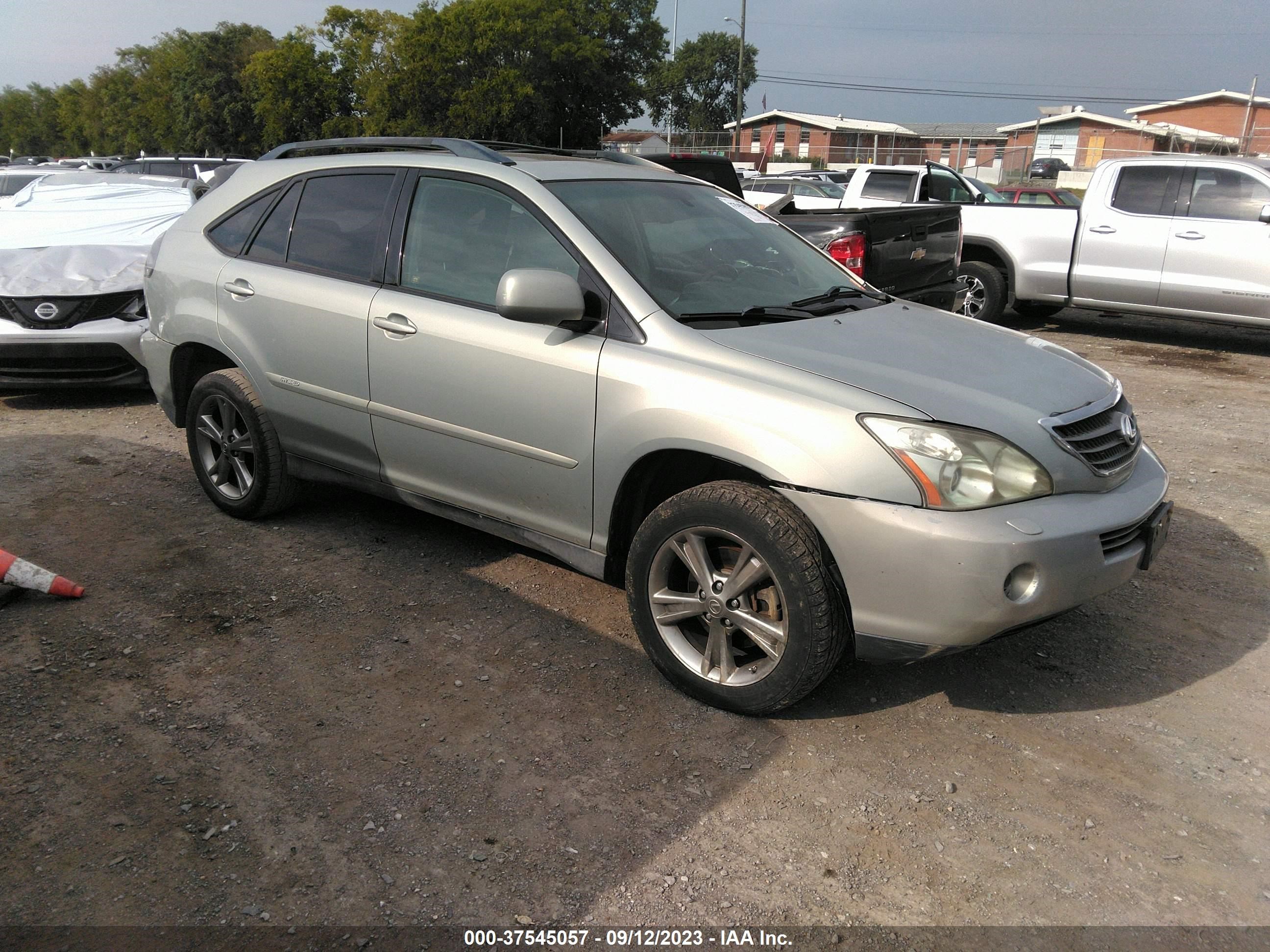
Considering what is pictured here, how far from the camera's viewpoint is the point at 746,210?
4438 mm

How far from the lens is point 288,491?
469cm

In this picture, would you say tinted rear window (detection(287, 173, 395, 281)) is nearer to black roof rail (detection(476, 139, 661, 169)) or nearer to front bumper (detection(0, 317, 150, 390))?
black roof rail (detection(476, 139, 661, 169))

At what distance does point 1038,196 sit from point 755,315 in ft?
51.1

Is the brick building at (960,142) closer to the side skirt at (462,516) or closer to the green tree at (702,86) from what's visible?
the green tree at (702,86)

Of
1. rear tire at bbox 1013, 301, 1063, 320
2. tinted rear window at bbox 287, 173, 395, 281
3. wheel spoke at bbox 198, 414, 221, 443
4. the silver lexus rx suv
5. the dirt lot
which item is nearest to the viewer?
the dirt lot

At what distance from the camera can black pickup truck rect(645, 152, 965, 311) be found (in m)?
6.93

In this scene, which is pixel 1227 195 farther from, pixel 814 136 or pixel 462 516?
pixel 814 136

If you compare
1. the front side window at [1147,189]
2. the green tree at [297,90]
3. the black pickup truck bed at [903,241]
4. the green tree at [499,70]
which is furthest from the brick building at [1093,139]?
the green tree at [297,90]

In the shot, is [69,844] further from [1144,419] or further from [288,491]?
[1144,419]

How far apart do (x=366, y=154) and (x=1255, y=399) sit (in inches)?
267

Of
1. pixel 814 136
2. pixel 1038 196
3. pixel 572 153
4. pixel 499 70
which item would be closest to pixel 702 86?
pixel 814 136

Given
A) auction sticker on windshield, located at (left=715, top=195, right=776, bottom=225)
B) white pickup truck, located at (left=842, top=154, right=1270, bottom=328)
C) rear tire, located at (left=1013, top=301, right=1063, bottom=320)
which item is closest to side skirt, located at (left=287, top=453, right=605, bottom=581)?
auction sticker on windshield, located at (left=715, top=195, right=776, bottom=225)

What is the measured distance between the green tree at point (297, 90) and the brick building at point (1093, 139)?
3971 cm

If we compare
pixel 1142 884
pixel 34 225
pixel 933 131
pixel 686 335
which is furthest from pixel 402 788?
pixel 933 131
